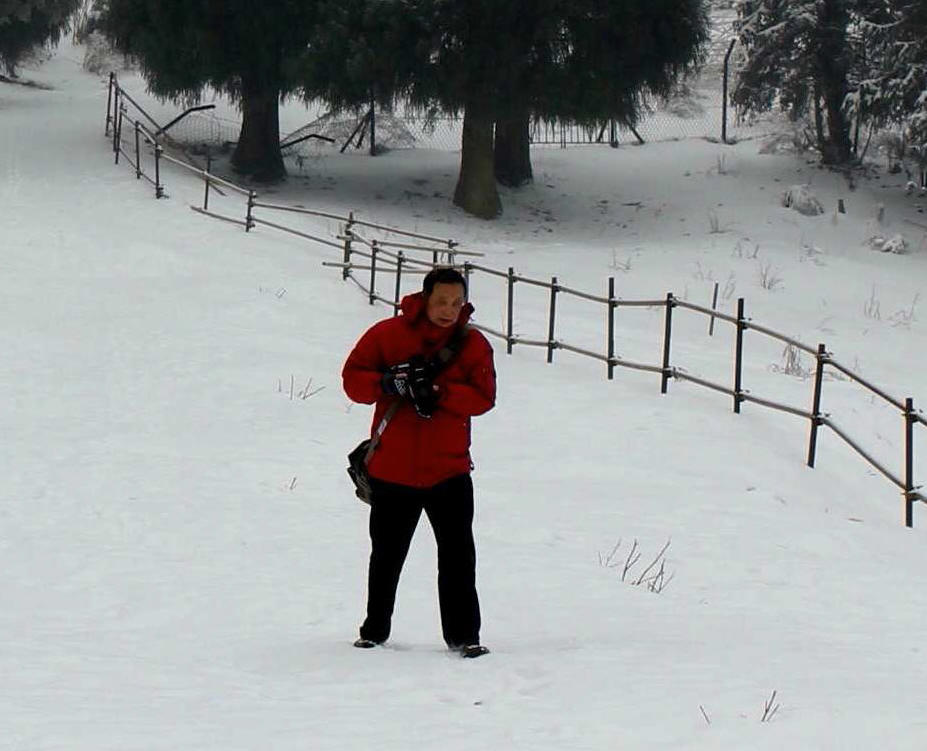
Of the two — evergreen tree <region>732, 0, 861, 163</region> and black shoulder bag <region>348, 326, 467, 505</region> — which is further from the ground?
evergreen tree <region>732, 0, 861, 163</region>

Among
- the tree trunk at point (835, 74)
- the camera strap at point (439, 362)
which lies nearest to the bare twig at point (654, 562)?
the camera strap at point (439, 362)

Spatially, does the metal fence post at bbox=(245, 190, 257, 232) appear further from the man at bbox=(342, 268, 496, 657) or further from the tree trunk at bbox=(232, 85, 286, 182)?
the man at bbox=(342, 268, 496, 657)

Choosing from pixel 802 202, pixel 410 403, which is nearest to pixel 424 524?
pixel 410 403

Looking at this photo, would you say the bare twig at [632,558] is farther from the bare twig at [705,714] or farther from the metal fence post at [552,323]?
the metal fence post at [552,323]

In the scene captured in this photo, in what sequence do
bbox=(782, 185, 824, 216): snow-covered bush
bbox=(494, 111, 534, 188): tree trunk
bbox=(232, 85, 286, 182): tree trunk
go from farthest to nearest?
bbox=(494, 111, 534, 188): tree trunk
bbox=(232, 85, 286, 182): tree trunk
bbox=(782, 185, 824, 216): snow-covered bush

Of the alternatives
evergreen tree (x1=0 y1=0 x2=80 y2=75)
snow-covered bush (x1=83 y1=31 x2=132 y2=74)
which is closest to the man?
evergreen tree (x1=0 y1=0 x2=80 y2=75)

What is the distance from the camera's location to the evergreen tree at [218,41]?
27234mm

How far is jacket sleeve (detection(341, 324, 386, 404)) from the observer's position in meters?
6.18

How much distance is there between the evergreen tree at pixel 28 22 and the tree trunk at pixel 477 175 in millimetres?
13954

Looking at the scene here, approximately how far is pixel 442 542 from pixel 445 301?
1.05 m

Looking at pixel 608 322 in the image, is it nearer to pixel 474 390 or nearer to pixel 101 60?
pixel 474 390

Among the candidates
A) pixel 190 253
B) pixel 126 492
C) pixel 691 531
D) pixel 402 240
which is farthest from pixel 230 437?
pixel 402 240

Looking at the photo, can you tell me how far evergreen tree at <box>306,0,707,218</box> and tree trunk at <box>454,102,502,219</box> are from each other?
88 centimetres

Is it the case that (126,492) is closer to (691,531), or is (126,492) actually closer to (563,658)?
(691,531)
